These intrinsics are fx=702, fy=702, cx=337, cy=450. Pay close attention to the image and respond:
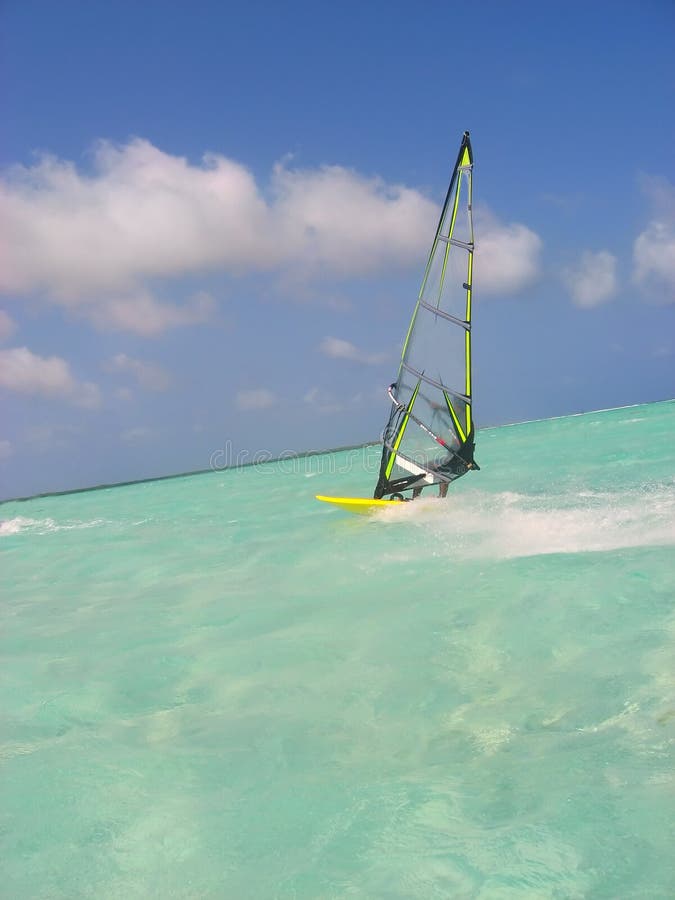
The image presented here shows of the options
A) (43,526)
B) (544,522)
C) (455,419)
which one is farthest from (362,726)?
(43,526)

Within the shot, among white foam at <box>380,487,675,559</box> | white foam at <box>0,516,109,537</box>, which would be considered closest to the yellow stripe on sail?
white foam at <box>380,487,675,559</box>

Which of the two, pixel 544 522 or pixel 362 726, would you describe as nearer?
pixel 362 726

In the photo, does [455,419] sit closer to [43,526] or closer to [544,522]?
[544,522]

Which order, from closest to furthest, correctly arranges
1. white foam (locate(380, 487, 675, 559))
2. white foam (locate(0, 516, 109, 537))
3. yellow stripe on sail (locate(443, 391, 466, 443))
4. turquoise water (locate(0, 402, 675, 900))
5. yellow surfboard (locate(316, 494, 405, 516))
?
turquoise water (locate(0, 402, 675, 900)) → white foam (locate(380, 487, 675, 559)) → yellow stripe on sail (locate(443, 391, 466, 443)) → yellow surfboard (locate(316, 494, 405, 516)) → white foam (locate(0, 516, 109, 537))

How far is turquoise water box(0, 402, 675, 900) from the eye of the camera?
2.68 meters

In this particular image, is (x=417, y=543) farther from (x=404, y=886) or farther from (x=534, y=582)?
(x=404, y=886)

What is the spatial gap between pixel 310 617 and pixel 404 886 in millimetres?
3872

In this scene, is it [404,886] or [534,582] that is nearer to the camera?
[404,886]

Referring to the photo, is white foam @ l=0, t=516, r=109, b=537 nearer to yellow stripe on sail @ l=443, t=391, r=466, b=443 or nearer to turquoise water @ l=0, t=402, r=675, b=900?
turquoise water @ l=0, t=402, r=675, b=900

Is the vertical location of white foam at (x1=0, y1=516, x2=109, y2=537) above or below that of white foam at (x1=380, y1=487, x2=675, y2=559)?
below

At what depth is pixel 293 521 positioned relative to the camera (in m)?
13.0

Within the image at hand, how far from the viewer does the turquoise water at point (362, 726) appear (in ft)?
8.79

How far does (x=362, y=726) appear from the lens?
154 inches

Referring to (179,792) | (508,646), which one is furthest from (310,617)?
(179,792)
